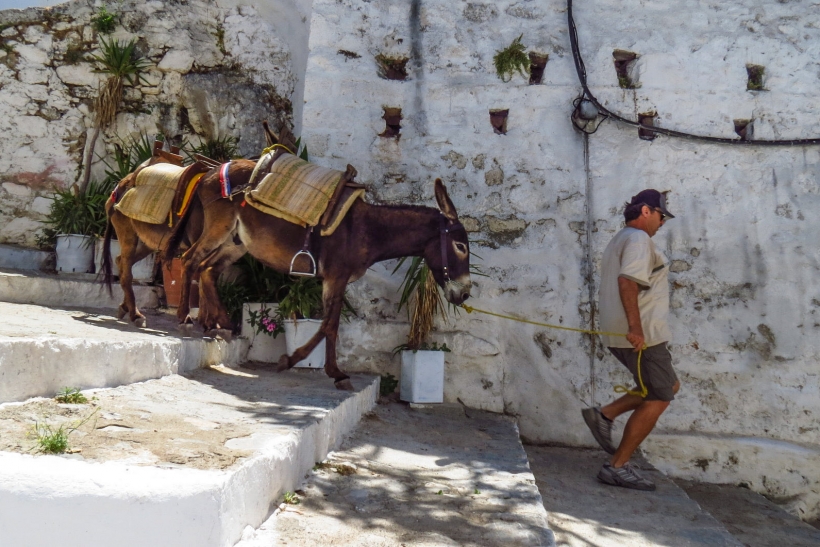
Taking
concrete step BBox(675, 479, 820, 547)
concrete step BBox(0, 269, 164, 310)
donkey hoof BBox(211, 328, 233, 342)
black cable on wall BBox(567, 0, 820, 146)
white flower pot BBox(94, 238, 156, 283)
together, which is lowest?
concrete step BBox(675, 479, 820, 547)

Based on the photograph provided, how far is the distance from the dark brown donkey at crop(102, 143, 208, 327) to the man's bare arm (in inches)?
117

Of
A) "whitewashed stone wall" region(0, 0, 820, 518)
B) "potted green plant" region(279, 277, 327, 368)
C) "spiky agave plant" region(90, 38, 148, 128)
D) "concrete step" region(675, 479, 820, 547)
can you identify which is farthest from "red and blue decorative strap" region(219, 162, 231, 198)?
"concrete step" region(675, 479, 820, 547)

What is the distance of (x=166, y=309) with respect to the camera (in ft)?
19.1

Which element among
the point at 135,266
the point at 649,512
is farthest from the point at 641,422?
the point at 135,266

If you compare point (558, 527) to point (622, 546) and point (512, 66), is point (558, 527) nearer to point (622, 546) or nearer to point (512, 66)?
point (622, 546)

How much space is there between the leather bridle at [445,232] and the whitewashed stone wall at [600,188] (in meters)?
0.94

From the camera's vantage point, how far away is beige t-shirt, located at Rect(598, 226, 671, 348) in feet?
12.2

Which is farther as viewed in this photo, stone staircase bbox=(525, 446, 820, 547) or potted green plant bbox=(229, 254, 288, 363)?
potted green plant bbox=(229, 254, 288, 363)

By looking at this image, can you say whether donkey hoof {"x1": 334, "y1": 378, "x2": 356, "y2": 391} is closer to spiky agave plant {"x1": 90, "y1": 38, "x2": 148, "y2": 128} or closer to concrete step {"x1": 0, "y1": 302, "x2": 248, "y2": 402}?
concrete step {"x1": 0, "y1": 302, "x2": 248, "y2": 402}

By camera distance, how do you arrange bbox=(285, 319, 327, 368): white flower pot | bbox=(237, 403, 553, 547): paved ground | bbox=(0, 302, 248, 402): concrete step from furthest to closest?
bbox=(285, 319, 327, 368): white flower pot, bbox=(0, 302, 248, 402): concrete step, bbox=(237, 403, 553, 547): paved ground

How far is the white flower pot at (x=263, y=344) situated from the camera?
16.6ft

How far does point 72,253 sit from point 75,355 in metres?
3.79

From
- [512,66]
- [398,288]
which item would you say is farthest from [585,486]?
[512,66]

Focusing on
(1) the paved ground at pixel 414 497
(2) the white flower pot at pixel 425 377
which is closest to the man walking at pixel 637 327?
(1) the paved ground at pixel 414 497
